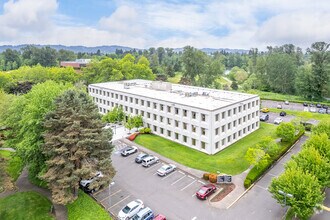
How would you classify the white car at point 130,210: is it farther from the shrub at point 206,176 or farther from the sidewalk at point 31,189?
the shrub at point 206,176

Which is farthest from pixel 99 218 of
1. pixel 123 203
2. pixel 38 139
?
pixel 38 139

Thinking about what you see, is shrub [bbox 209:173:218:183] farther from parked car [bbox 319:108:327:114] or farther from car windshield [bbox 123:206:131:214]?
parked car [bbox 319:108:327:114]

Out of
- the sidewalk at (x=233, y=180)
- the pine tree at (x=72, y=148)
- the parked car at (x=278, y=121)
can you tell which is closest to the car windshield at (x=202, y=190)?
the sidewalk at (x=233, y=180)

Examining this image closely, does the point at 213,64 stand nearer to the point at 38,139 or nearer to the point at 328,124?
the point at 328,124

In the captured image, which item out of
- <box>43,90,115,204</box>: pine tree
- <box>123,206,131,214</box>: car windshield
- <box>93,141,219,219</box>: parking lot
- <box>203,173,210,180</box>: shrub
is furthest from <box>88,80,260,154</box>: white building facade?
<box>123,206,131,214</box>: car windshield

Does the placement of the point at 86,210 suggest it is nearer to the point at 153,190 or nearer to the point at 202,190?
the point at 153,190
